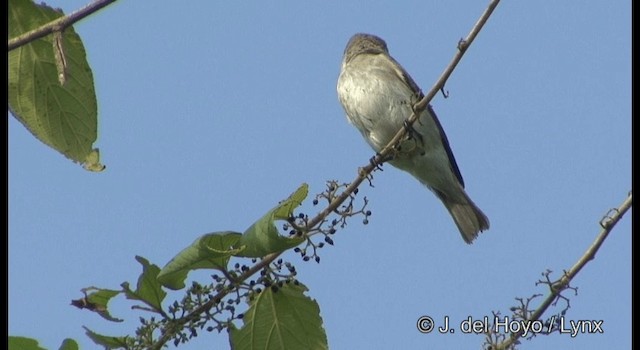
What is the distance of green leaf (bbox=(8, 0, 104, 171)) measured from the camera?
2070mm

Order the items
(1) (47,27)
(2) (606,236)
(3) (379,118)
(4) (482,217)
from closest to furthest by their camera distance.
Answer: (1) (47,27)
(2) (606,236)
(3) (379,118)
(4) (482,217)

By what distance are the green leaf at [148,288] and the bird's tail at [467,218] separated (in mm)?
3886

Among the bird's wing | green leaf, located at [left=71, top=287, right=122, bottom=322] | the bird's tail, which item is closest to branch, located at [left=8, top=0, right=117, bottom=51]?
green leaf, located at [left=71, top=287, right=122, bottom=322]

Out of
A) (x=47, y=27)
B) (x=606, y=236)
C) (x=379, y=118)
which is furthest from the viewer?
(x=379, y=118)

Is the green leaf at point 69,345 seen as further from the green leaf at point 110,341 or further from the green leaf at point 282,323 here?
the green leaf at point 282,323

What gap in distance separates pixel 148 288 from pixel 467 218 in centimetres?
403

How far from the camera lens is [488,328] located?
7.81ft

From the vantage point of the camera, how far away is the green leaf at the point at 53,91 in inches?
81.5

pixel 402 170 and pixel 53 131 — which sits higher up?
pixel 402 170

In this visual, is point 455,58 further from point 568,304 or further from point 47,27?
point 47,27

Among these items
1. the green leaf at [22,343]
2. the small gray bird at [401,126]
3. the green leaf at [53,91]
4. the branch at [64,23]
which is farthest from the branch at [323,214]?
the small gray bird at [401,126]

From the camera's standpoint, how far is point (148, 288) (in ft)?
8.20
